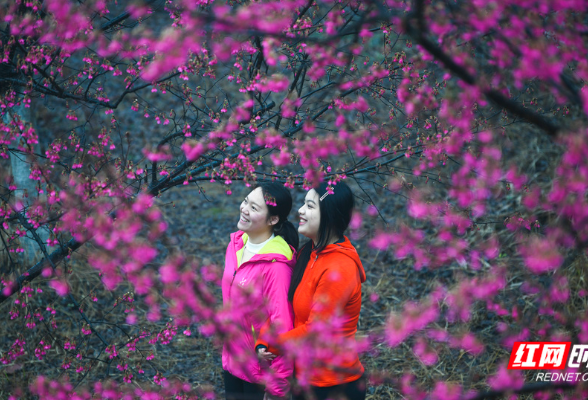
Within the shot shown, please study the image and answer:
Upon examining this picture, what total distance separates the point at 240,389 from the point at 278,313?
658 millimetres

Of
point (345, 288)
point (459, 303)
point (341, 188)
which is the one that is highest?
point (341, 188)

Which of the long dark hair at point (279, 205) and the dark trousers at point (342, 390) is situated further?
the long dark hair at point (279, 205)

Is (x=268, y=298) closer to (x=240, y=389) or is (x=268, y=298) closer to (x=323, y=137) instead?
(x=240, y=389)

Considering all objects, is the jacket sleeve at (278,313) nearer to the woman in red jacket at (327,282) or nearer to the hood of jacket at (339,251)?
the woman in red jacket at (327,282)

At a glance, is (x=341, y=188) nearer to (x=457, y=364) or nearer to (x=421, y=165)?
(x=421, y=165)

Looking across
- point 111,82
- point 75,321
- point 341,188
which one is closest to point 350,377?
point 341,188

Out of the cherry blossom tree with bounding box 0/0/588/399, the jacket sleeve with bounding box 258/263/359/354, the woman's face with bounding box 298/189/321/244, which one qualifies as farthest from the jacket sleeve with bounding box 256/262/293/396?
the cherry blossom tree with bounding box 0/0/588/399

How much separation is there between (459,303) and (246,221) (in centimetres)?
146

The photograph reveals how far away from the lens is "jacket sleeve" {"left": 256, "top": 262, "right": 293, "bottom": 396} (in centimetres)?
295

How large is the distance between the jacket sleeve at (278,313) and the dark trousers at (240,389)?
0.55 feet

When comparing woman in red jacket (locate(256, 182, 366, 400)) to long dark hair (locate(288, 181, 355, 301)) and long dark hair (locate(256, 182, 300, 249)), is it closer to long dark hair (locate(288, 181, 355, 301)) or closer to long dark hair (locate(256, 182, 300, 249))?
long dark hair (locate(288, 181, 355, 301))

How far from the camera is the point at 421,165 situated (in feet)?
11.3

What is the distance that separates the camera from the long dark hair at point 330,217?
10.1ft

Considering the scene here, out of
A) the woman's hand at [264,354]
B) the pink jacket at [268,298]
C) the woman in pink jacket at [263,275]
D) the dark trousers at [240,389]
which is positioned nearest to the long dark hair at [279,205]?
the woman in pink jacket at [263,275]
